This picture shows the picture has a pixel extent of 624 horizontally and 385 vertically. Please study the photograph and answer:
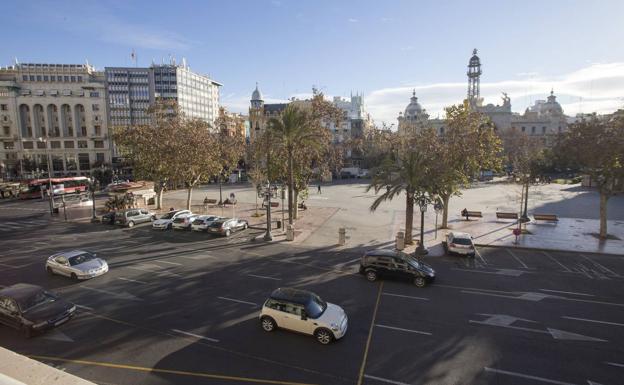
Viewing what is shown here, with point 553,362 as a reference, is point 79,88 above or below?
above

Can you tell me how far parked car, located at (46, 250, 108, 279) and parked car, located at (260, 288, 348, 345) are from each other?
39.6 feet

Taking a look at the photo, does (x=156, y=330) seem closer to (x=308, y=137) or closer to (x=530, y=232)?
(x=308, y=137)

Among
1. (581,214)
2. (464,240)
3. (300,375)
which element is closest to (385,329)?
(300,375)

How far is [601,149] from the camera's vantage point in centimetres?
2841

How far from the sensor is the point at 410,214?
28.3 meters

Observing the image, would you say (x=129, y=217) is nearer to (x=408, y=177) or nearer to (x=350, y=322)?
(x=408, y=177)

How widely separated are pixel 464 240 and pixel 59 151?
4154 inches

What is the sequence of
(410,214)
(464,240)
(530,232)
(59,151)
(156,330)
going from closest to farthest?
1. (156,330)
2. (464,240)
3. (410,214)
4. (530,232)
5. (59,151)

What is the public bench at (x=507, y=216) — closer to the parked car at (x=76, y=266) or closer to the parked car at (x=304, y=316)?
the parked car at (x=304, y=316)

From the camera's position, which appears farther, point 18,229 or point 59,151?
point 59,151

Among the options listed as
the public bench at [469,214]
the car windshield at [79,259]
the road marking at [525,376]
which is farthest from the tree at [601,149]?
Result: the car windshield at [79,259]

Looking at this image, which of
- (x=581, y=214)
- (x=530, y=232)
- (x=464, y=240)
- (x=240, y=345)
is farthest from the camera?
(x=581, y=214)

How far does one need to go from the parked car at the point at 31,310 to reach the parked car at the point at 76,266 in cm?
484

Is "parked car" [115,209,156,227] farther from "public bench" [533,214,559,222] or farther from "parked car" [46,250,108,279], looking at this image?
"public bench" [533,214,559,222]
